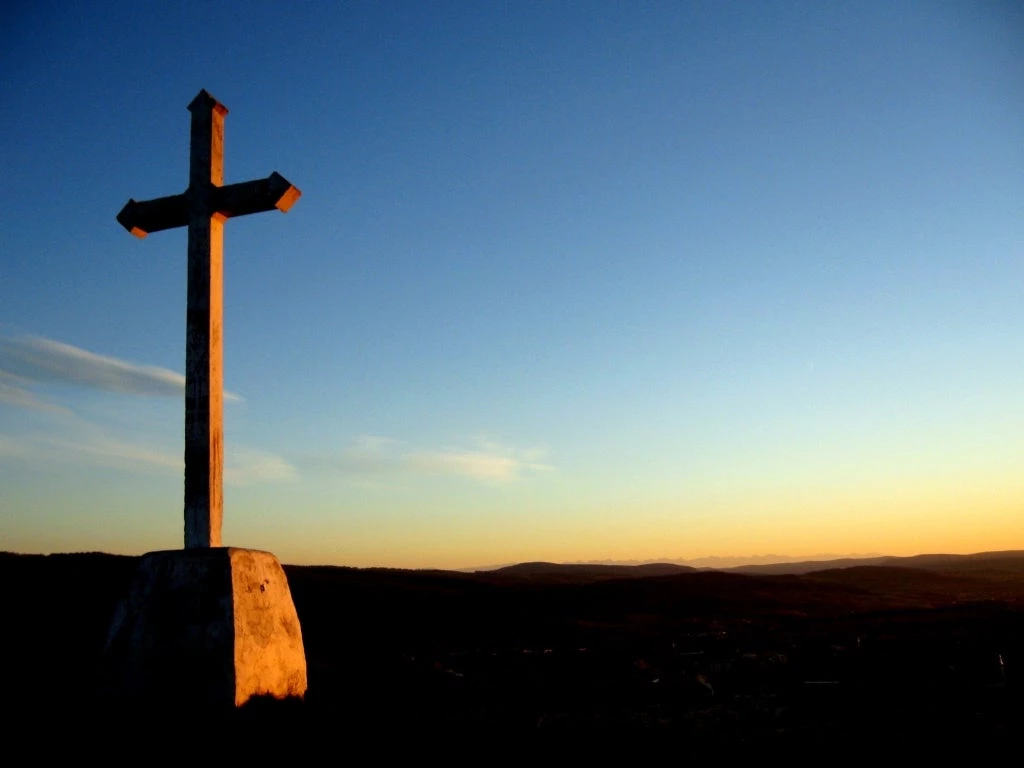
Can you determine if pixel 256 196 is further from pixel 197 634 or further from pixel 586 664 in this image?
pixel 586 664

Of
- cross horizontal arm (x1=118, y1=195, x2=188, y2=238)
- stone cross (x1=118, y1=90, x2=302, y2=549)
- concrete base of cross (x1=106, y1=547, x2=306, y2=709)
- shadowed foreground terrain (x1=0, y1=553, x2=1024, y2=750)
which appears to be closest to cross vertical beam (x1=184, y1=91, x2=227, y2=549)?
stone cross (x1=118, y1=90, x2=302, y2=549)

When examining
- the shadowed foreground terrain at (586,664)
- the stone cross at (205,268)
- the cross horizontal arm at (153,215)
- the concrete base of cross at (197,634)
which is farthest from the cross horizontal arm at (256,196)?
the shadowed foreground terrain at (586,664)

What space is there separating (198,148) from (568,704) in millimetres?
5452

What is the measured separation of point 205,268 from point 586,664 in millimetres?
6623

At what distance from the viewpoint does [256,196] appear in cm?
605

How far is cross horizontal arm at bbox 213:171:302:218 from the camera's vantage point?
6.03m

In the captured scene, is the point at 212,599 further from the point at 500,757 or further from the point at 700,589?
the point at 700,589

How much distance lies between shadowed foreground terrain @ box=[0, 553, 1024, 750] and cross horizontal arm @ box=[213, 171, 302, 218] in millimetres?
2980

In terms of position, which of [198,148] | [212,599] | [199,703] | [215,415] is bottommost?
[199,703]

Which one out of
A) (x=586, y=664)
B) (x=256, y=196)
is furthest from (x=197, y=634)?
(x=586, y=664)

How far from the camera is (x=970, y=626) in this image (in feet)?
45.8

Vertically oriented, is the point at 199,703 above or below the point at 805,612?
above

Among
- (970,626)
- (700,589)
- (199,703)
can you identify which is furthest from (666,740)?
(700,589)

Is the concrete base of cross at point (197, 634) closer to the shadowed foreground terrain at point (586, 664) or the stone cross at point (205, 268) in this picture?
the shadowed foreground terrain at point (586, 664)
